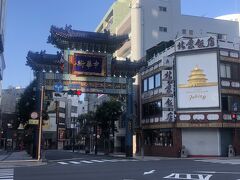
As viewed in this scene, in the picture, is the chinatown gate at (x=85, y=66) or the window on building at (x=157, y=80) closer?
the chinatown gate at (x=85, y=66)

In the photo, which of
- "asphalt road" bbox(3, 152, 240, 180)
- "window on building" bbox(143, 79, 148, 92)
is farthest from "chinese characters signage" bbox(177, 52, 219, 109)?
"asphalt road" bbox(3, 152, 240, 180)

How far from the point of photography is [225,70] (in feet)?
149

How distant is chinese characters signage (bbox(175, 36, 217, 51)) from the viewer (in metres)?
44.9

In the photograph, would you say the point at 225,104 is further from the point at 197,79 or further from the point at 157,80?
the point at 157,80

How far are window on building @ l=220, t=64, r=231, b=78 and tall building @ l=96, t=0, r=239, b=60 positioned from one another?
18.0 metres

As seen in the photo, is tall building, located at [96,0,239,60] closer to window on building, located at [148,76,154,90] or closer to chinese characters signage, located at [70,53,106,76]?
window on building, located at [148,76,154,90]

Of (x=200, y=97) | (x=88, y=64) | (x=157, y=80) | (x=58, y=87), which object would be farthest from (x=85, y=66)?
(x=200, y=97)

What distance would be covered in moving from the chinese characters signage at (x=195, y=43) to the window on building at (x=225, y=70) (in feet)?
9.29

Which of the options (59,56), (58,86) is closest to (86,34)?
(59,56)

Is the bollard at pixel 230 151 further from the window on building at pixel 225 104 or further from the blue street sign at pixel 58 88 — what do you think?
the blue street sign at pixel 58 88

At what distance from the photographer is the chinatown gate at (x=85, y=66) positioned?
149 feet

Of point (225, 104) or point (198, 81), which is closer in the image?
point (225, 104)

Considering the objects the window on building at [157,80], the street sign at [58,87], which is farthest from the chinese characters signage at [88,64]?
the window on building at [157,80]

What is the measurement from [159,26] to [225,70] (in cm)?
2577
